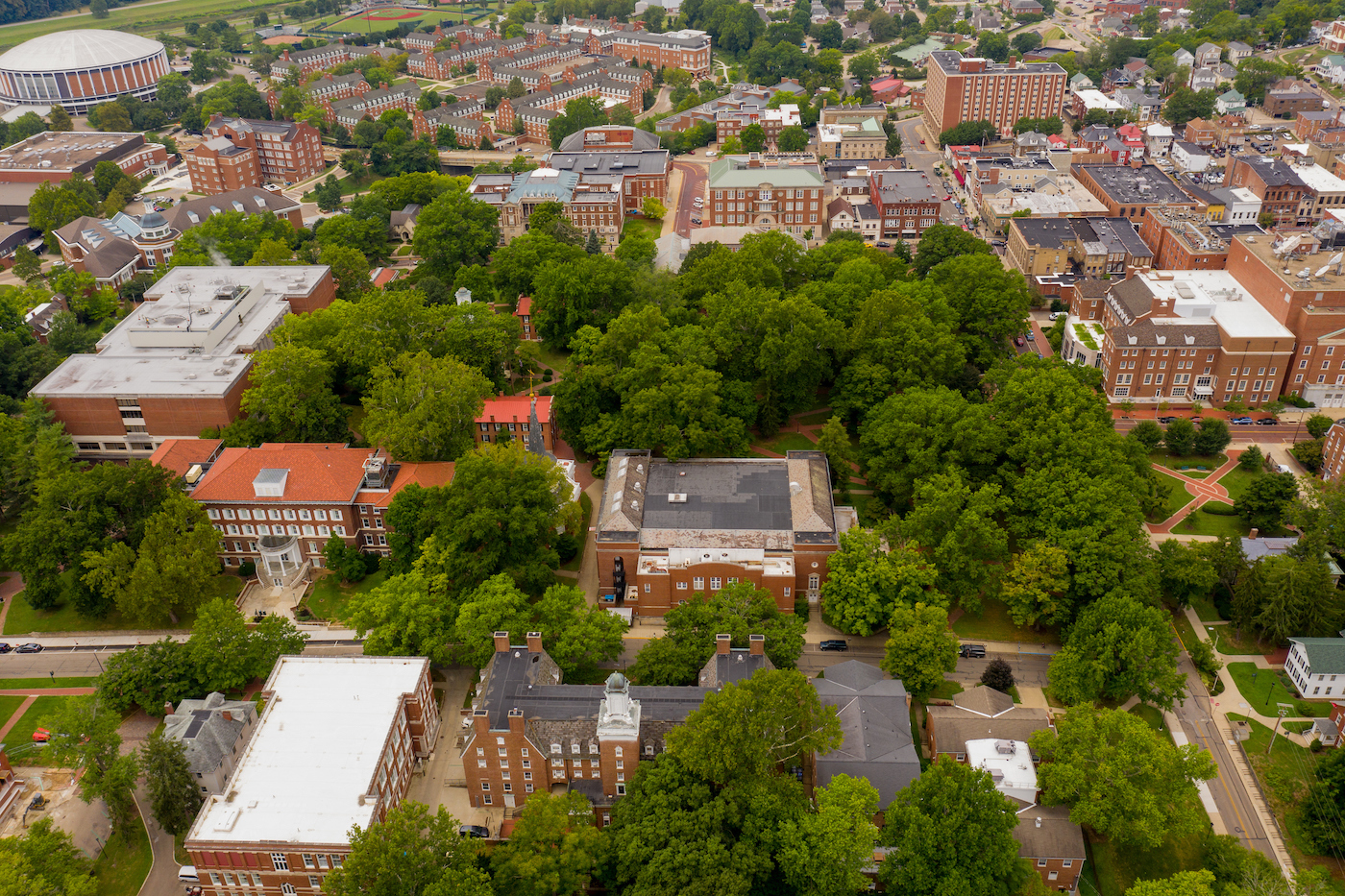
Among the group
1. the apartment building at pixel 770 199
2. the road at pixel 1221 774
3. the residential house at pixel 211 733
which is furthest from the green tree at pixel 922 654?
the apartment building at pixel 770 199

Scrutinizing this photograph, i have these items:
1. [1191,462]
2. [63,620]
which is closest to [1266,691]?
[1191,462]

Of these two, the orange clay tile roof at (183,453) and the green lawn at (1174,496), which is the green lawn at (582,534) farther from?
the green lawn at (1174,496)

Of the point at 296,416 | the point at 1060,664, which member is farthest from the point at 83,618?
the point at 1060,664

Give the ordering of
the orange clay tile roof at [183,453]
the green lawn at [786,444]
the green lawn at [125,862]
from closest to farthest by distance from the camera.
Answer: the green lawn at [125,862]
the orange clay tile roof at [183,453]
the green lawn at [786,444]

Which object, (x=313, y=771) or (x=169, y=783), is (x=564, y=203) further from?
(x=169, y=783)

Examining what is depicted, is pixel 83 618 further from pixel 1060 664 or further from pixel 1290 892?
pixel 1290 892

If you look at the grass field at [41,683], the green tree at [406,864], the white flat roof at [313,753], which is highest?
the green tree at [406,864]
